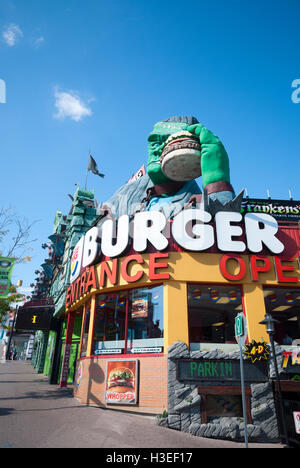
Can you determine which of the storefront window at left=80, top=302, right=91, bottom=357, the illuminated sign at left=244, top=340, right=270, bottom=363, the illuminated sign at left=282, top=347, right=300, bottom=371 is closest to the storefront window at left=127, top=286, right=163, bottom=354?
the illuminated sign at left=244, top=340, right=270, bottom=363

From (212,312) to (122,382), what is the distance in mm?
7788

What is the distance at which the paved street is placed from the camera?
8.49 meters

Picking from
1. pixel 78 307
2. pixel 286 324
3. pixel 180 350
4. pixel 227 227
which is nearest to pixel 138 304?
pixel 180 350

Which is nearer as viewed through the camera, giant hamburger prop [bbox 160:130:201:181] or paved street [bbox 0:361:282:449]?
paved street [bbox 0:361:282:449]

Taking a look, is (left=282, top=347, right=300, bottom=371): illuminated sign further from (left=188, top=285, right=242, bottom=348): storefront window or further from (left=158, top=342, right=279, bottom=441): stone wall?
(left=188, top=285, right=242, bottom=348): storefront window

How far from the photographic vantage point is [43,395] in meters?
17.3

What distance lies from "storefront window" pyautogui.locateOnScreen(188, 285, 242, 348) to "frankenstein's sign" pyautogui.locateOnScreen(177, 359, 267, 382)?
5.10 feet

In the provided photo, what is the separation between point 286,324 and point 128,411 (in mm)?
13784

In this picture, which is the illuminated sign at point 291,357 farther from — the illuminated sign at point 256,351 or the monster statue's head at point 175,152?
the monster statue's head at point 175,152

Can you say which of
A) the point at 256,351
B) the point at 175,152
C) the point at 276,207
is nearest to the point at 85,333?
the point at 256,351

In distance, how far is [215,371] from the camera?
1240 centimetres

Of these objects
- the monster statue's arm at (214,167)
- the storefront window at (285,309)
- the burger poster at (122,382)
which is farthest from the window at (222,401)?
the monster statue's arm at (214,167)
